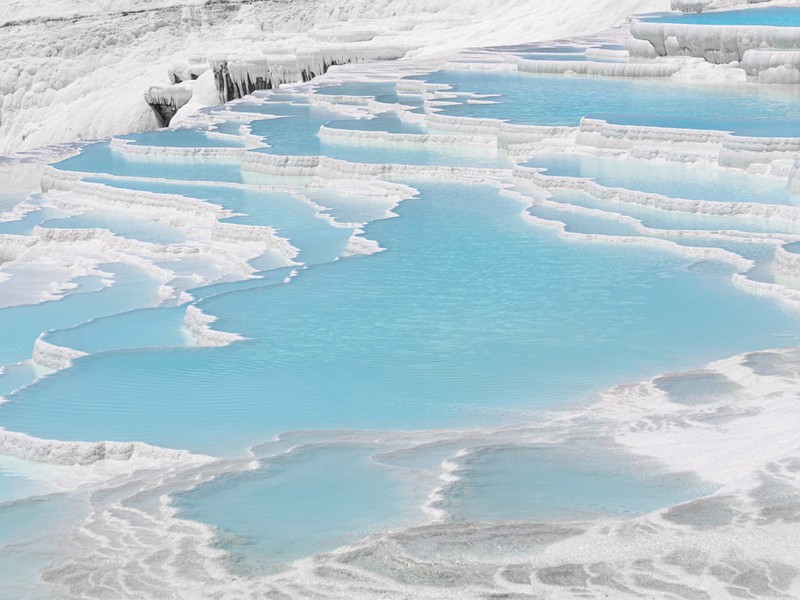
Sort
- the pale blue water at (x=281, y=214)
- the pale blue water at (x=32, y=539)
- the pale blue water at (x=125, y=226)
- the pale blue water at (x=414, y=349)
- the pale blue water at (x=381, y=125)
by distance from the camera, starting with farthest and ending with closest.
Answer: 1. the pale blue water at (x=381, y=125)
2. the pale blue water at (x=125, y=226)
3. the pale blue water at (x=281, y=214)
4. the pale blue water at (x=414, y=349)
5. the pale blue water at (x=32, y=539)

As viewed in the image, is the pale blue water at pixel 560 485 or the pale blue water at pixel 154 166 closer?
the pale blue water at pixel 560 485

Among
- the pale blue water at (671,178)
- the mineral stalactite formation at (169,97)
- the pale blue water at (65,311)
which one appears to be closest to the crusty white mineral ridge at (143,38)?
the mineral stalactite formation at (169,97)

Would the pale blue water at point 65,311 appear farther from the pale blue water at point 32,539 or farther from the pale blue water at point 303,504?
the pale blue water at point 303,504

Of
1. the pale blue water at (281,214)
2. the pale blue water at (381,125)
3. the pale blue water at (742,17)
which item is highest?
the pale blue water at (742,17)

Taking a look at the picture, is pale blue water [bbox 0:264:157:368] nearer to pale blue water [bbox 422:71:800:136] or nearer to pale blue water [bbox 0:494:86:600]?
pale blue water [bbox 0:494:86:600]

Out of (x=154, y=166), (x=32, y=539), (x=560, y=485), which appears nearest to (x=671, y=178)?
(x=154, y=166)
